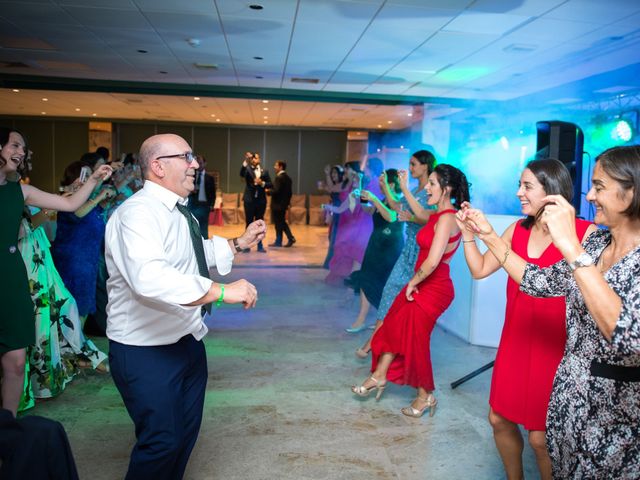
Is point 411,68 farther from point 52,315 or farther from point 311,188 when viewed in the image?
point 311,188

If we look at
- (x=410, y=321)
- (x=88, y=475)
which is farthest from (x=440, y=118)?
(x=88, y=475)

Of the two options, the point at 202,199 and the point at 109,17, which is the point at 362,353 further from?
the point at 202,199

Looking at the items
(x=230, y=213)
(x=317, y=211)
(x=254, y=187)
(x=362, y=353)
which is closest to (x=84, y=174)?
(x=362, y=353)

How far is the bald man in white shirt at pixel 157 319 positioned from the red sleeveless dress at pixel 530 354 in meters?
1.10

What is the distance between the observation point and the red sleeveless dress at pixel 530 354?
2.00 metres

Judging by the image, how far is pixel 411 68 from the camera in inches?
281

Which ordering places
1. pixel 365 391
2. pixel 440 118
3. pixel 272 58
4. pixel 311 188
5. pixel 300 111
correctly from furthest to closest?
pixel 311 188, pixel 300 111, pixel 440 118, pixel 272 58, pixel 365 391

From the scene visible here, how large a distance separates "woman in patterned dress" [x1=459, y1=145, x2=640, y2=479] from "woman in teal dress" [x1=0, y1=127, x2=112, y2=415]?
248 cm

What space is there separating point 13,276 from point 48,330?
0.68 metres

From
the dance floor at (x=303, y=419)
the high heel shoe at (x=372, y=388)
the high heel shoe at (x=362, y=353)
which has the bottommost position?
the dance floor at (x=303, y=419)

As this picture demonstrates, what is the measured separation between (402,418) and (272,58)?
17.2ft

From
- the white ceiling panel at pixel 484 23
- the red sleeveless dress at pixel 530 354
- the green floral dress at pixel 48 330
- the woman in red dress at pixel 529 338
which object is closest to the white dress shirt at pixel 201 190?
the white ceiling panel at pixel 484 23

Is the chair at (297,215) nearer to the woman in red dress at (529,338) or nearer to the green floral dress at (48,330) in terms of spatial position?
the green floral dress at (48,330)

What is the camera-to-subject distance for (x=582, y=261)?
1319mm
